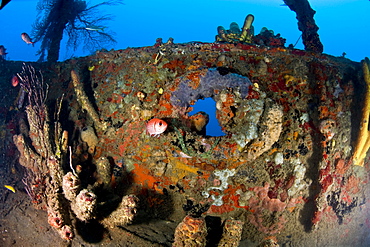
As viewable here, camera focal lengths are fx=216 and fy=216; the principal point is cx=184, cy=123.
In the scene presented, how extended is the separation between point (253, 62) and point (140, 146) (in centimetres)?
281

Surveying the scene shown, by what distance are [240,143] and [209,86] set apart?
1213 mm

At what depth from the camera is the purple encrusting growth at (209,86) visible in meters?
4.06

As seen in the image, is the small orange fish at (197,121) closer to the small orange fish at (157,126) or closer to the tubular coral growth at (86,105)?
the small orange fish at (157,126)

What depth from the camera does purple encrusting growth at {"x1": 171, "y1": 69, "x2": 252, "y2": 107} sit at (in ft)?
13.3

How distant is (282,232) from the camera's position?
4078 mm

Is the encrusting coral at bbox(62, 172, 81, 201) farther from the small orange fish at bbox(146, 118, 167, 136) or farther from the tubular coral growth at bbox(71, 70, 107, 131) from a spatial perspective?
the tubular coral growth at bbox(71, 70, 107, 131)

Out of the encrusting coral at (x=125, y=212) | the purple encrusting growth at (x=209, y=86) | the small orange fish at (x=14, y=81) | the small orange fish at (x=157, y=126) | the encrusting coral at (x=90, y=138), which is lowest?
the encrusting coral at (x=125, y=212)

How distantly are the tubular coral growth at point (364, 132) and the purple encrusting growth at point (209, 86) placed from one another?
2.23m

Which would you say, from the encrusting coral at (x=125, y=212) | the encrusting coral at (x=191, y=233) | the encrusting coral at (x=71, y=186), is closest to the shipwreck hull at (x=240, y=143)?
the encrusting coral at (x=125, y=212)

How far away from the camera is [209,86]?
4.11m

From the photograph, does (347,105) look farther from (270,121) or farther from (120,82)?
(120,82)

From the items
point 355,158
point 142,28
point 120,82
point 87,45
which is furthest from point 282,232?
point 142,28

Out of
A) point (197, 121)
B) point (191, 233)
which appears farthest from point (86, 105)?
point (191, 233)

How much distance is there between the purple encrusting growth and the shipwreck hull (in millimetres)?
19
